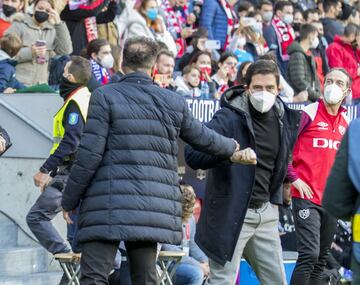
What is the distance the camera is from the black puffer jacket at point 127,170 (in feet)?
24.8

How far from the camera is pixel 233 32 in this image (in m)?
19.1

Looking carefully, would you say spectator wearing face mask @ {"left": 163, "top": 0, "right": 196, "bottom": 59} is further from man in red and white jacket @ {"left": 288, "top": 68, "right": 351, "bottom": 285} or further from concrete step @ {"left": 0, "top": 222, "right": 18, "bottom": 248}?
man in red and white jacket @ {"left": 288, "top": 68, "right": 351, "bottom": 285}

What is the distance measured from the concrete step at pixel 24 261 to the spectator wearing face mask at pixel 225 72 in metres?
4.56

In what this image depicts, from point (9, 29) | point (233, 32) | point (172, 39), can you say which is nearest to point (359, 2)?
point (233, 32)

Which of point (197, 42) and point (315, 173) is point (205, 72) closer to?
point (197, 42)

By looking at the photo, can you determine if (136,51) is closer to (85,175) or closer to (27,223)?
(85,175)

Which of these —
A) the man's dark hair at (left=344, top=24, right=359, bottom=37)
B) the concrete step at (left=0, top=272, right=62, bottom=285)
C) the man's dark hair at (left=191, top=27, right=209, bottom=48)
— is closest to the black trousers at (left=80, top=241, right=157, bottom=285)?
the concrete step at (left=0, top=272, right=62, bottom=285)

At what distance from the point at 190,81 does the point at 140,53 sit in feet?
22.5

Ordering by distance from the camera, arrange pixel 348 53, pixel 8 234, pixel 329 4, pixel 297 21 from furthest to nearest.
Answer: pixel 329 4
pixel 297 21
pixel 348 53
pixel 8 234

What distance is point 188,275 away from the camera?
11219 mm

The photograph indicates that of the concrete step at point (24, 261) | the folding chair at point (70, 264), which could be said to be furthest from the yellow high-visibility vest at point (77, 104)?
the concrete step at point (24, 261)

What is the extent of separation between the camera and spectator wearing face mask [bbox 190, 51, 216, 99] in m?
14.9

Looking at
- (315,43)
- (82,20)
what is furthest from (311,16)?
(82,20)

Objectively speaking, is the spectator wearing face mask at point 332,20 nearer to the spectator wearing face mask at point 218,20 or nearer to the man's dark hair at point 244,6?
the man's dark hair at point 244,6
